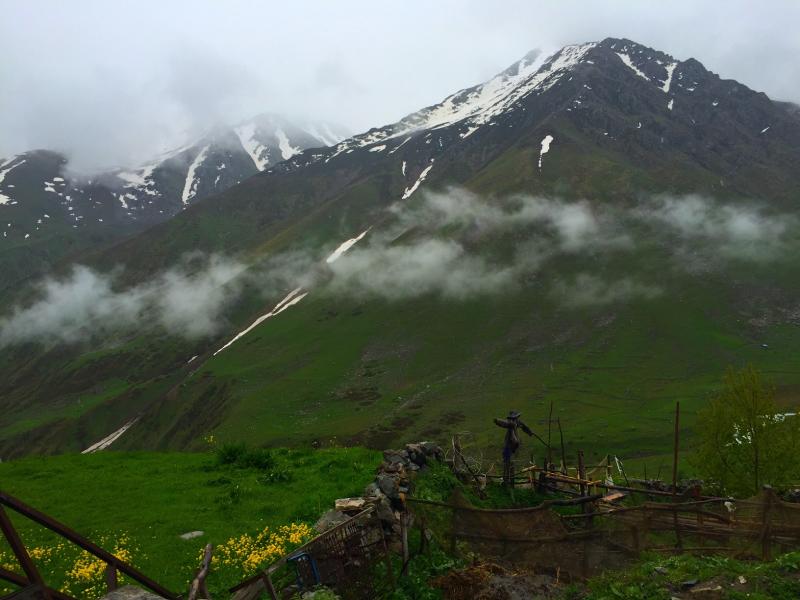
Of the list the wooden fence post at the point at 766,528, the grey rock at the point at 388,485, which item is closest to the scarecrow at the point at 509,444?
the grey rock at the point at 388,485

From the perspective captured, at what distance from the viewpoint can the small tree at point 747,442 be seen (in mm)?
37312

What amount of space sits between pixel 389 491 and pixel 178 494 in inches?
395

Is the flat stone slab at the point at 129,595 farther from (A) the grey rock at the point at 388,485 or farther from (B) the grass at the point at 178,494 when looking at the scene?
(A) the grey rock at the point at 388,485

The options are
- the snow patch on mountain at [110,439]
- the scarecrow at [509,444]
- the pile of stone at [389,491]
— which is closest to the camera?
the pile of stone at [389,491]

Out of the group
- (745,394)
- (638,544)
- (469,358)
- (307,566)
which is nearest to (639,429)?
(469,358)

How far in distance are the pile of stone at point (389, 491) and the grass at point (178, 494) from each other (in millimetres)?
1292

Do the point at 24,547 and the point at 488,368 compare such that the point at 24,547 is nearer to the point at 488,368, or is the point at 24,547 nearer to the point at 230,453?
the point at 230,453

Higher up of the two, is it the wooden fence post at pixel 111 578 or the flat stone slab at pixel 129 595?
the wooden fence post at pixel 111 578

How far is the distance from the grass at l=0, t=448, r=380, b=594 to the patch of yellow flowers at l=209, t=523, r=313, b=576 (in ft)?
1.30

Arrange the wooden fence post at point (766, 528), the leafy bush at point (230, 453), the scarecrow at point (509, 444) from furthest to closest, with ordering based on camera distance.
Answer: the leafy bush at point (230, 453)
the scarecrow at point (509, 444)
the wooden fence post at point (766, 528)

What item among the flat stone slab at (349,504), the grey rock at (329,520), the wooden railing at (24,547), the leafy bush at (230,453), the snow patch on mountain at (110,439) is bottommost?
the snow patch on mountain at (110,439)

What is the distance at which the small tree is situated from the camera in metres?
37.3

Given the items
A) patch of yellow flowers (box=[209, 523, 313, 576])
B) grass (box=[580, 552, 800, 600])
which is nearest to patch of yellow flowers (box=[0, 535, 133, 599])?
patch of yellow flowers (box=[209, 523, 313, 576])

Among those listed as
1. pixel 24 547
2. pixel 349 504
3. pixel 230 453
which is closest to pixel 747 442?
pixel 349 504
